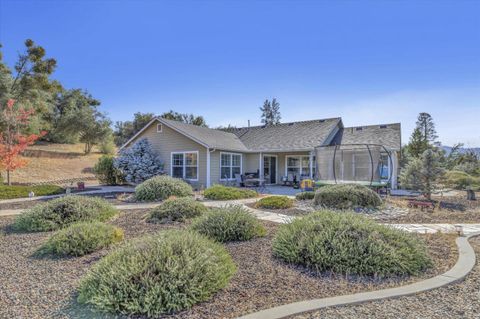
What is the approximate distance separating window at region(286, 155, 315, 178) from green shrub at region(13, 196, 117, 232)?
13459 mm

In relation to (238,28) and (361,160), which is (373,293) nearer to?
(238,28)

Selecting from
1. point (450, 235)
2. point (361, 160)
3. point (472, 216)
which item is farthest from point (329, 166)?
point (450, 235)

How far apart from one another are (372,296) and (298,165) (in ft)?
52.5

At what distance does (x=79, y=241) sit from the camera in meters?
4.44

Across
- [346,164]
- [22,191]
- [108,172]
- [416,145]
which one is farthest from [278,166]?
[416,145]

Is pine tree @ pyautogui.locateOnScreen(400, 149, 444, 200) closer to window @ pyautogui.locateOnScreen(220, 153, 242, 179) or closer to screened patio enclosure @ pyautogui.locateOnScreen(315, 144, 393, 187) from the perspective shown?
screened patio enclosure @ pyautogui.locateOnScreen(315, 144, 393, 187)

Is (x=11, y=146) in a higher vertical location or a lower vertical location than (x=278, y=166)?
higher

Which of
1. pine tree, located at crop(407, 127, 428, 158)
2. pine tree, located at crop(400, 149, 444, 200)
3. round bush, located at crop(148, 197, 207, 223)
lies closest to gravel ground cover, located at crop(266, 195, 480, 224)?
pine tree, located at crop(400, 149, 444, 200)

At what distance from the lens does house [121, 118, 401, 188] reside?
16.1 meters

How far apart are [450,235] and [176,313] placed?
5443 mm

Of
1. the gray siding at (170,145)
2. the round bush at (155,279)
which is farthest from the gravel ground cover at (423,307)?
the gray siding at (170,145)

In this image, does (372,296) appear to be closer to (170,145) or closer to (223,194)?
(223,194)

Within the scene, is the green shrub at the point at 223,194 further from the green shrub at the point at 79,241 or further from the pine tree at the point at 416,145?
the pine tree at the point at 416,145

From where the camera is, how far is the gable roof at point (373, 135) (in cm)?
1620
